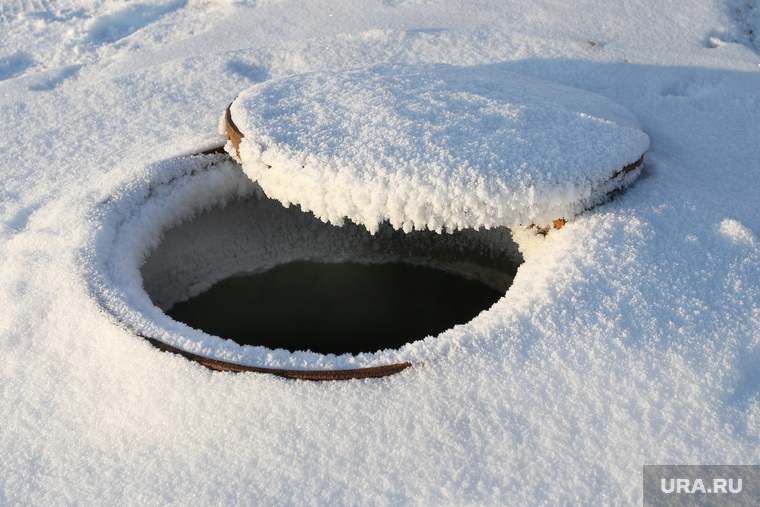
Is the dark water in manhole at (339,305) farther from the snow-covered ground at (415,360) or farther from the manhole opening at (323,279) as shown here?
the snow-covered ground at (415,360)

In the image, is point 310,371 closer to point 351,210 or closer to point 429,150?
point 351,210

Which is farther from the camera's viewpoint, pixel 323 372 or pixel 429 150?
pixel 429 150

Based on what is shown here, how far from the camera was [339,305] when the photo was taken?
2400mm

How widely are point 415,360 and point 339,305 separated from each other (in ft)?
3.51

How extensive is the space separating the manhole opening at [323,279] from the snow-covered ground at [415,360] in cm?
23

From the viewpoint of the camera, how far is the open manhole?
159 cm

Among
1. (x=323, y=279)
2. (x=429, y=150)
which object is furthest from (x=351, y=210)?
(x=323, y=279)

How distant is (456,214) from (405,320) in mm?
850

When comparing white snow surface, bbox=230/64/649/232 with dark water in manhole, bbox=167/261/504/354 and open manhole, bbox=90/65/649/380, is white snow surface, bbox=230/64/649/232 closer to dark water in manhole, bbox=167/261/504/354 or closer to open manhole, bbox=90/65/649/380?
open manhole, bbox=90/65/649/380

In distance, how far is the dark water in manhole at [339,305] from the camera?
89.6 inches

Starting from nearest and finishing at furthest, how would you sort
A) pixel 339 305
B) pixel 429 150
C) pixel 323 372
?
pixel 323 372 < pixel 429 150 < pixel 339 305

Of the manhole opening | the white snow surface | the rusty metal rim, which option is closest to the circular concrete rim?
the rusty metal rim

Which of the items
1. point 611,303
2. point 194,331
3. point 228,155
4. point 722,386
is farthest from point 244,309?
point 722,386

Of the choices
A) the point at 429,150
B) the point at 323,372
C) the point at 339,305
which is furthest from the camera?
the point at 339,305
